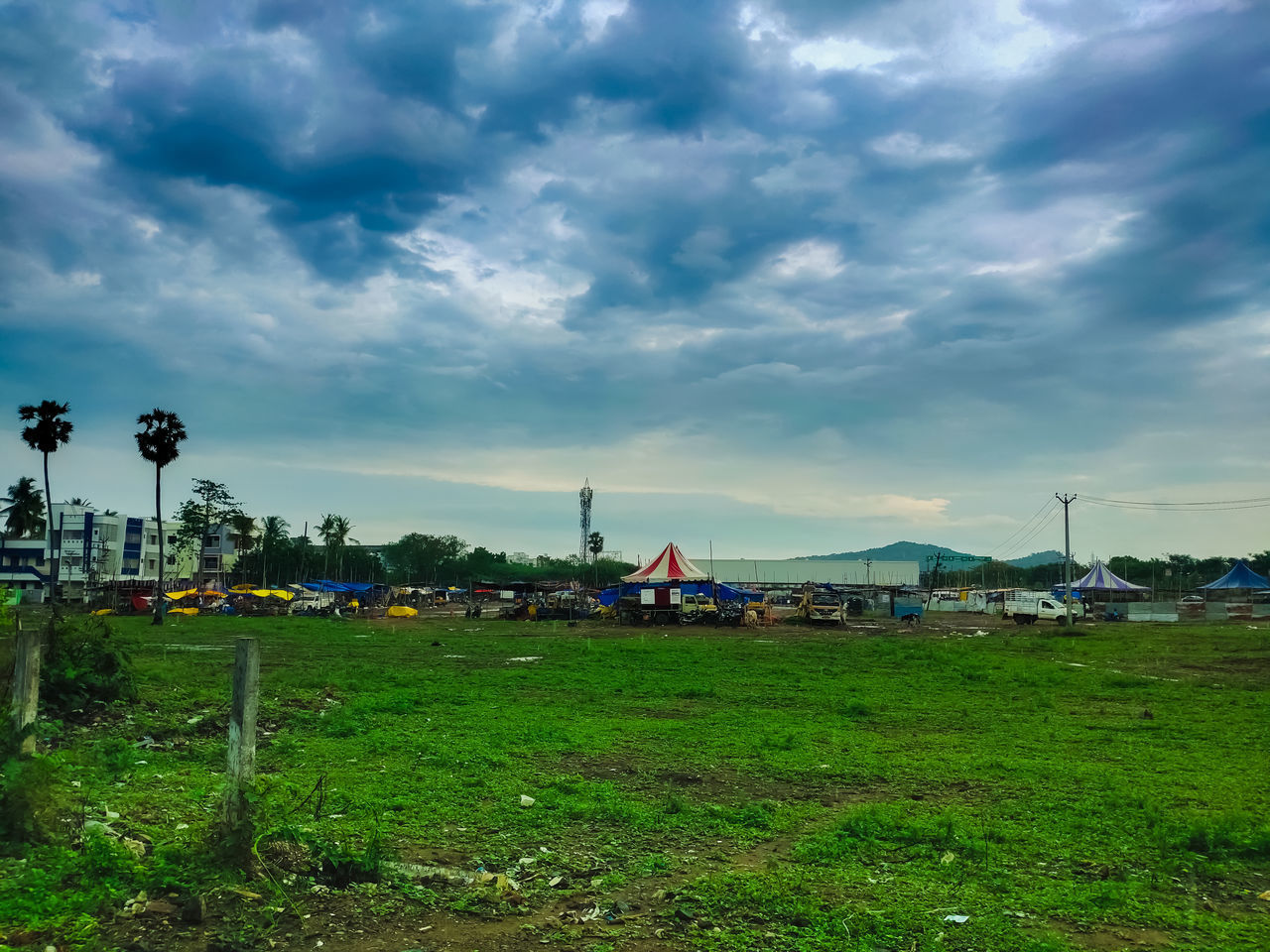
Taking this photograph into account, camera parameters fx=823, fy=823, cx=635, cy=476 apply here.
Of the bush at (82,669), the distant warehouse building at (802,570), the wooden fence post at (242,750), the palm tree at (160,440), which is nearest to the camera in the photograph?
the wooden fence post at (242,750)

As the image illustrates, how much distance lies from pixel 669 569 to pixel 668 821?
3913 centimetres

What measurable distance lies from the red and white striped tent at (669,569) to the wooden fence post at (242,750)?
40447 millimetres

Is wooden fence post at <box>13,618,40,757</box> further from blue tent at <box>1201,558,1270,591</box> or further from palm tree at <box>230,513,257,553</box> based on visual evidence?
palm tree at <box>230,513,257,553</box>

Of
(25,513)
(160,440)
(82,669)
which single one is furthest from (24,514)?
(82,669)

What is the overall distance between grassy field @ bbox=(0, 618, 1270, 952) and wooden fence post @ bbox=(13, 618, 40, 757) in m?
0.31

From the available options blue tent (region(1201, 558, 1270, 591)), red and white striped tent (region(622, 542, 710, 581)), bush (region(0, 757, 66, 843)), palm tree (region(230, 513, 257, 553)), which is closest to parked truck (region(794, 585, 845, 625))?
red and white striped tent (region(622, 542, 710, 581))

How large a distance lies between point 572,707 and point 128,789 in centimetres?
786

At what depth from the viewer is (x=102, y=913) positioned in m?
4.88

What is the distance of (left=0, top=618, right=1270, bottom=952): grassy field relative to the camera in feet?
16.8

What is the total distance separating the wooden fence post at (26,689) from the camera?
625 cm

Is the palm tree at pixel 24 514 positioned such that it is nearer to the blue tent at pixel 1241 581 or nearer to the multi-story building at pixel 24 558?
the multi-story building at pixel 24 558

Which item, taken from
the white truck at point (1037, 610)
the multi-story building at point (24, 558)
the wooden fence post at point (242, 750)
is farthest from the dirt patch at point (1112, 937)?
the multi-story building at point (24, 558)

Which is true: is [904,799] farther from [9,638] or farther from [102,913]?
[9,638]

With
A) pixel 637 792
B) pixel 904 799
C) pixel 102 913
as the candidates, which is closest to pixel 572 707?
pixel 637 792
